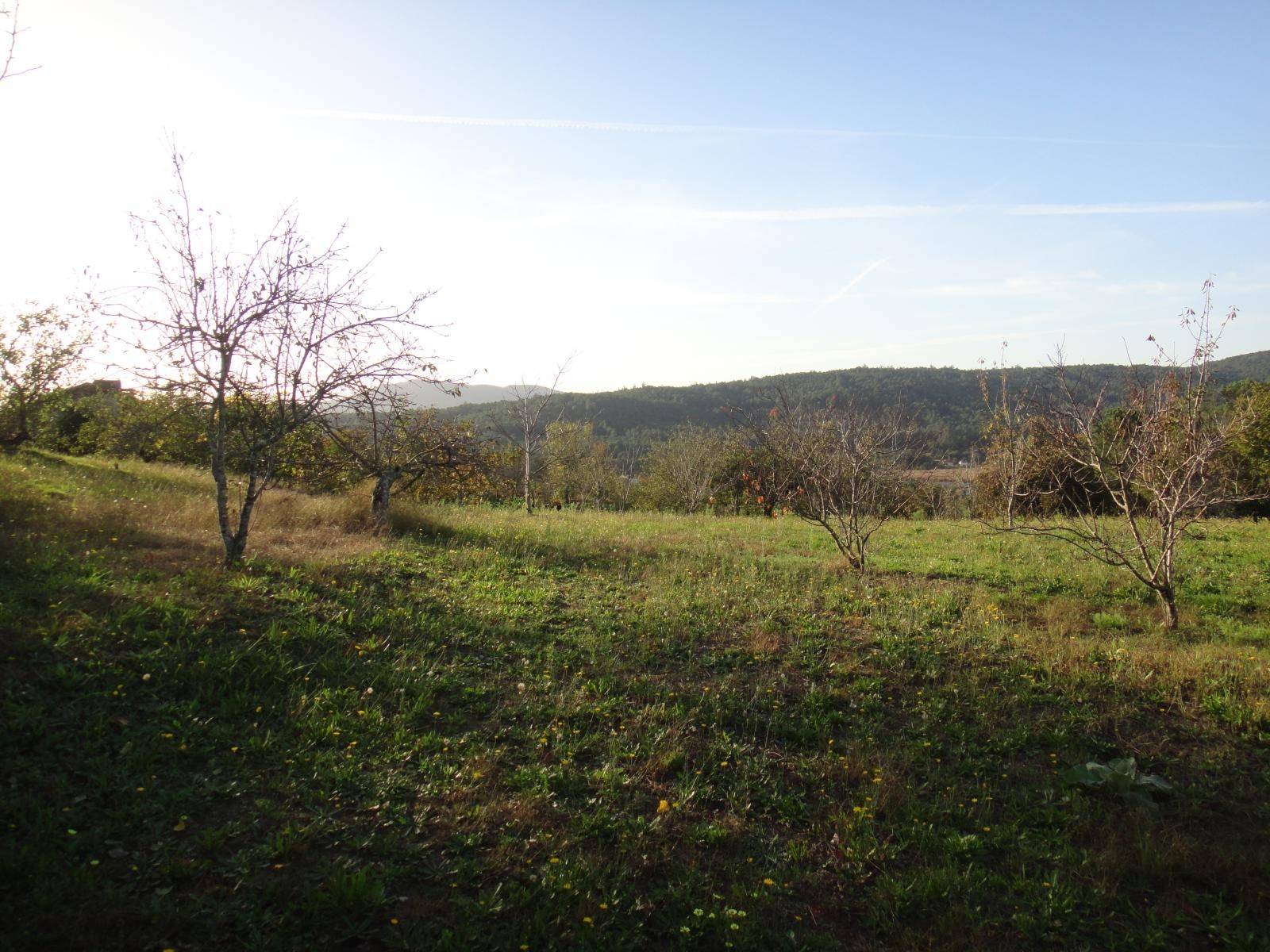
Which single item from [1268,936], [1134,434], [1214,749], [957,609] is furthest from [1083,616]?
[1268,936]

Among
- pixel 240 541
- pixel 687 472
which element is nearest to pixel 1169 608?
pixel 240 541

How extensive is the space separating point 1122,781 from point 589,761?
331 cm

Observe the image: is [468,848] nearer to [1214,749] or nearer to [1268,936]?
[1268,936]

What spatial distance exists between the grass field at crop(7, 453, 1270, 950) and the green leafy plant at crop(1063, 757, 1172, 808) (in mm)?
77

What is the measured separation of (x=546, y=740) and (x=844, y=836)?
6.29 feet

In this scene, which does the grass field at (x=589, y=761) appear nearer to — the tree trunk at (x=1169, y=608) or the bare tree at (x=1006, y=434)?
the tree trunk at (x=1169, y=608)

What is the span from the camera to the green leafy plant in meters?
4.25

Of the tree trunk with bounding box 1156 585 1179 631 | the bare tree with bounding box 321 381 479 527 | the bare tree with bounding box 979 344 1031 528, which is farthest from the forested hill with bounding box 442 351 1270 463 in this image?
the tree trunk with bounding box 1156 585 1179 631

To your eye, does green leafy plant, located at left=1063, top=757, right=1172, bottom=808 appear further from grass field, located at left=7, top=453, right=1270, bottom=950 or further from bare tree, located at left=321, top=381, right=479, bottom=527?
bare tree, located at left=321, top=381, right=479, bottom=527

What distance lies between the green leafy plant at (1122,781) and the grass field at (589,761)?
0.25 ft

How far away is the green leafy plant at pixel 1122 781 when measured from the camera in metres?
4.25

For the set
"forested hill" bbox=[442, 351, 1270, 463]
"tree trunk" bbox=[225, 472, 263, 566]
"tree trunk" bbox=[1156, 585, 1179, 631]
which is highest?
"forested hill" bbox=[442, 351, 1270, 463]

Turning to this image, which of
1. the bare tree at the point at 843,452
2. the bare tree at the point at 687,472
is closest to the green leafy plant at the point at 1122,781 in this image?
the bare tree at the point at 843,452

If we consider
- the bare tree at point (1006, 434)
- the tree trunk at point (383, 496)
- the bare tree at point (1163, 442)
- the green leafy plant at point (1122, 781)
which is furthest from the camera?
the bare tree at point (1006, 434)
